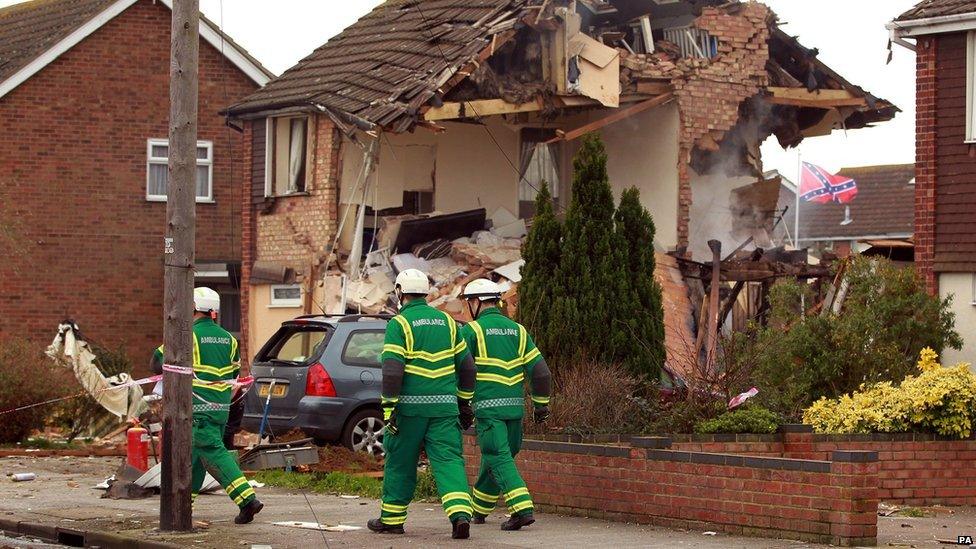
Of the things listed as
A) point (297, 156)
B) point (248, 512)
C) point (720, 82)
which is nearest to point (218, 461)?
point (248, 512)

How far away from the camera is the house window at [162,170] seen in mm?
31609

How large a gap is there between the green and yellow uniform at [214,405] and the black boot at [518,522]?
1.98 meters

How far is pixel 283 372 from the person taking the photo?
56.2 ft

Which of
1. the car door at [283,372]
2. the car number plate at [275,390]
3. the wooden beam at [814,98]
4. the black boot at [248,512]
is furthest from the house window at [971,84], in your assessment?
the black boot at [248,512]

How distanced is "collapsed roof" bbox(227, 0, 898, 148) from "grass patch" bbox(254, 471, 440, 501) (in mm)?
8579

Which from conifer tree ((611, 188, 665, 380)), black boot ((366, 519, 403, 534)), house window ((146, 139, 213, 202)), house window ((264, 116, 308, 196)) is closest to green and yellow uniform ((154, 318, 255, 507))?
black boot ((366, 519, 403, 534))

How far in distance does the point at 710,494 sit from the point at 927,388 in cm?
297

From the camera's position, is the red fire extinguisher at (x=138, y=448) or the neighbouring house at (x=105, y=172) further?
the neighbouring house at (x=105, y=172)

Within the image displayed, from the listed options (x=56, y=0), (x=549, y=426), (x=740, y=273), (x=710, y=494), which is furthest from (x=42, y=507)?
(x=56, y=0)

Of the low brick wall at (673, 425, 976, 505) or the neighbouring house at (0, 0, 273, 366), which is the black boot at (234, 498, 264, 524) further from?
the neighbouring house at (0, 0, 273, 366)

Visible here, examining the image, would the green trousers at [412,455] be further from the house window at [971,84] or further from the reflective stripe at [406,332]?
the house window at [971,84]

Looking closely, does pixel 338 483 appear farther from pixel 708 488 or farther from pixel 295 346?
pixel 708 488

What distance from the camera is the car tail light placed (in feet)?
54.8

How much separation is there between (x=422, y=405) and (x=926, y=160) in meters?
11.9
